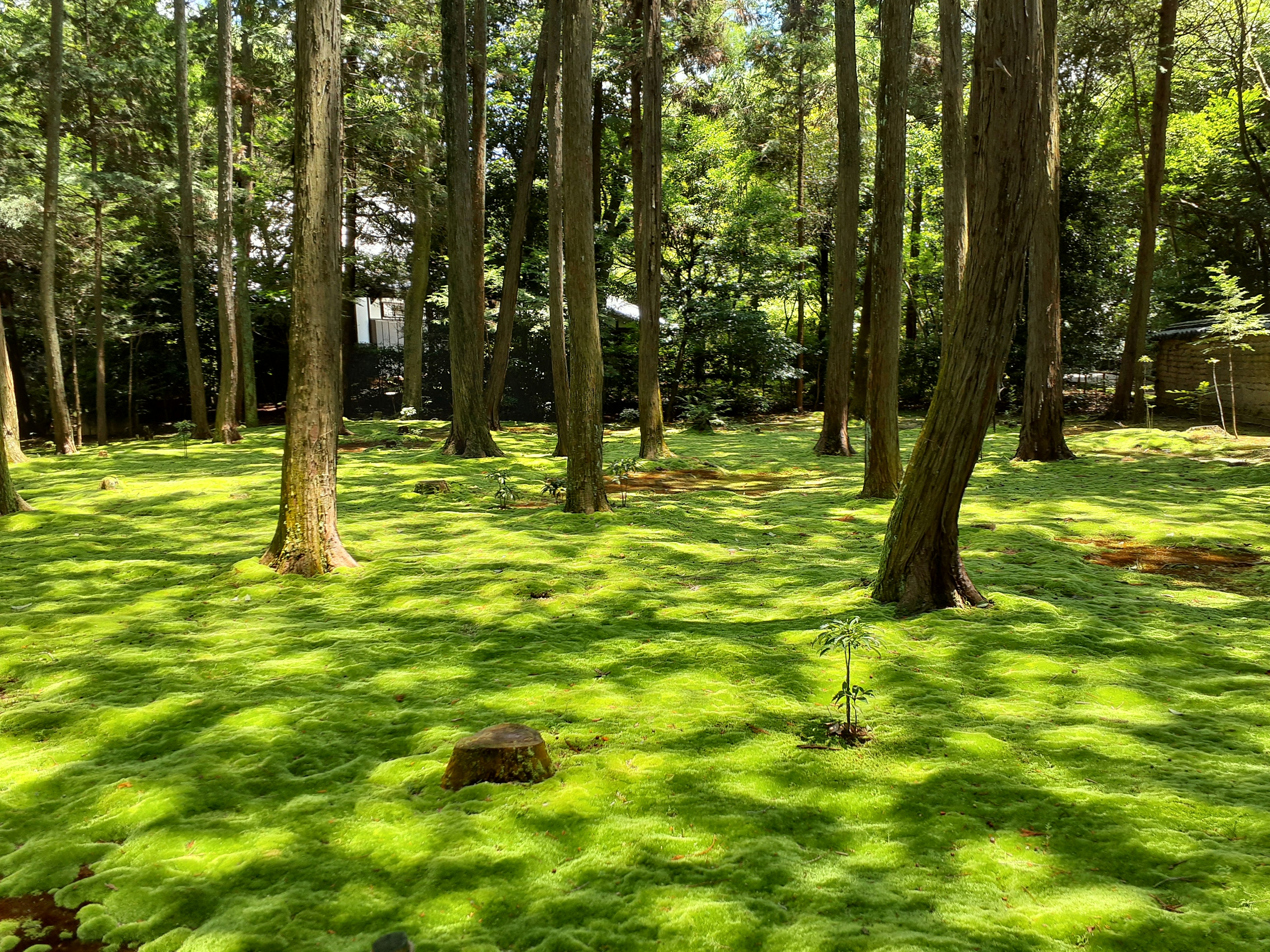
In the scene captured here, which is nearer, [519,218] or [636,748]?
[636,748]

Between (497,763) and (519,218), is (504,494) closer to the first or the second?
(497,763)

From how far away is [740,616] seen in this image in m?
5.43

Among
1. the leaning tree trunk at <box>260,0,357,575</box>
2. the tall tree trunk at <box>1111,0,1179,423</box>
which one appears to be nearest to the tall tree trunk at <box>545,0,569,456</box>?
the leaning tree trunk at <box>260,0,357,575</box>

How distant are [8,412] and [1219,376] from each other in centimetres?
2308

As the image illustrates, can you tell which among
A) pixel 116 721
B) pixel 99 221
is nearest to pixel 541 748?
pixel 116 721

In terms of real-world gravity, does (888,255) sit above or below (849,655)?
above

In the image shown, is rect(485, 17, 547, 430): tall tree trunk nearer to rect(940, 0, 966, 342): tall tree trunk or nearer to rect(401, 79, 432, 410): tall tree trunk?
rect(401, 79, 432, 410): tall tree trunk

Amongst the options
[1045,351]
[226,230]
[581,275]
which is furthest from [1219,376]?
[226,230]

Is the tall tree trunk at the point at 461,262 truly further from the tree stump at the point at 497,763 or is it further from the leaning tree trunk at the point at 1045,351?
the tree stump at the point at 497,763

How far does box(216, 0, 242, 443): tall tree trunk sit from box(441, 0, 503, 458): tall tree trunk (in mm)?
4618

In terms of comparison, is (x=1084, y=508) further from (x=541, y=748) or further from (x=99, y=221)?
(x=99, y=221)

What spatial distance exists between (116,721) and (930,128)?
97.7ft

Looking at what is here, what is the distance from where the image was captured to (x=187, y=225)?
53.9 feet

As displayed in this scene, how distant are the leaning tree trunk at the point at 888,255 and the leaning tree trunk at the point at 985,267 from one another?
449 centimetres
